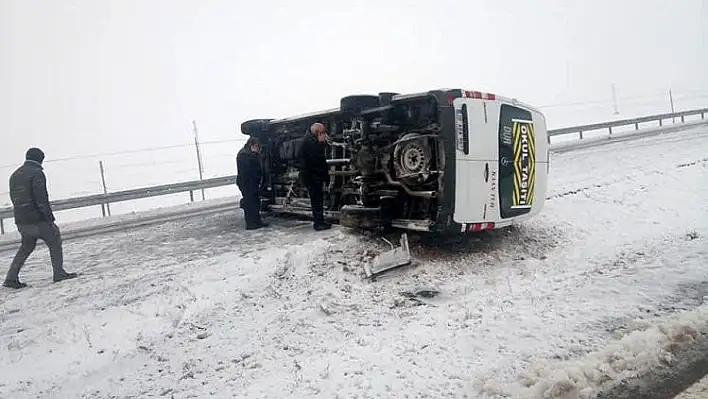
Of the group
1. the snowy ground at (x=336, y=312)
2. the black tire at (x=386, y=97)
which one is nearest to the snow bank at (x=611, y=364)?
the snowy ground at (x=336, y=312)

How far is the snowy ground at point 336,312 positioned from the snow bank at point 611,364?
71mm

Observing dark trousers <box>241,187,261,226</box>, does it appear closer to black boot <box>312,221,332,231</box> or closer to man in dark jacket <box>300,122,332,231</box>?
black boot <box>312,221,332,231</box>

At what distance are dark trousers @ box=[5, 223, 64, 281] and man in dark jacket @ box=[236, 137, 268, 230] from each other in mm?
2521

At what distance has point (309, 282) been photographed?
15.7ft

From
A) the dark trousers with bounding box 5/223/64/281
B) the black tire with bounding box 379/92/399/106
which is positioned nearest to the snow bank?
the black tire with bounding box 379/92/399/106

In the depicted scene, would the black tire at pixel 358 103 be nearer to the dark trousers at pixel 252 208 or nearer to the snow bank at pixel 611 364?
the dark trousers at pixel 252 208

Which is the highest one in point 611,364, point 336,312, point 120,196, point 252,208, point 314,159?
point 314,159

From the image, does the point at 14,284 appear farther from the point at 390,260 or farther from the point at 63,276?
the point at 390,260

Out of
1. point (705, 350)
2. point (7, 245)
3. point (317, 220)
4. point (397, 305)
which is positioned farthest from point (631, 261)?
point (7, 245)

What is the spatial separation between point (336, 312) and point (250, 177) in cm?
366

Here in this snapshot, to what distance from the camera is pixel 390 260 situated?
16.7 ft

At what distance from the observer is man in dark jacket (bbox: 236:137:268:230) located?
290 inches


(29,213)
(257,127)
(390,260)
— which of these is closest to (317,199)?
(390,260)

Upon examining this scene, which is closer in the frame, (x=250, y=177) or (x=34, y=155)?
(x=34, y=155)
